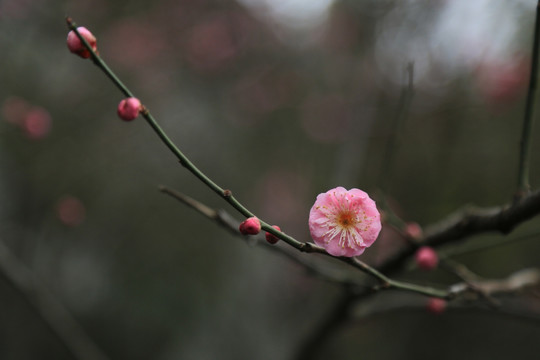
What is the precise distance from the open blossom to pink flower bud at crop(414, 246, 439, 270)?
508mm

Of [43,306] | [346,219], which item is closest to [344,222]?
[346,219]

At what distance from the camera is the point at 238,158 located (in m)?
4.48

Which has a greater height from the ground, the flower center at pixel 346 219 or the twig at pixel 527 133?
the twig at pixel 527 133

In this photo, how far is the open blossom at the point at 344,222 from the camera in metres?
0.75

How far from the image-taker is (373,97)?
314 cm

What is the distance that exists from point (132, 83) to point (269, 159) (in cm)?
162

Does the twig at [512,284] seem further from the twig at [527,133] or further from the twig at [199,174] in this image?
the twig at [199,174]

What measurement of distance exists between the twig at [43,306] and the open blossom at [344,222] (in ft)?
5.83

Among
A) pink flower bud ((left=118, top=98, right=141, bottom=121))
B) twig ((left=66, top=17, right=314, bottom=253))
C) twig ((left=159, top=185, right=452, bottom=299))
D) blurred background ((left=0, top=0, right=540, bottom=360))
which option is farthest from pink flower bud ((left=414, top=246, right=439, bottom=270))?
blurred background ((left=0, top=0, right=540, bottom=360))

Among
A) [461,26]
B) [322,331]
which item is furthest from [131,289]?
[461,26]

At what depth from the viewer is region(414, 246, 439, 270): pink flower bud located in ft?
4.06

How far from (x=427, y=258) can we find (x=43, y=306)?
188cm

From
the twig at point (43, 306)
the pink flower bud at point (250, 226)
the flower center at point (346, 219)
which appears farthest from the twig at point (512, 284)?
the twig at point (43, 306)

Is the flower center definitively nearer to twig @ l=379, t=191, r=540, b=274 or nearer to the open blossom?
the open blossom
